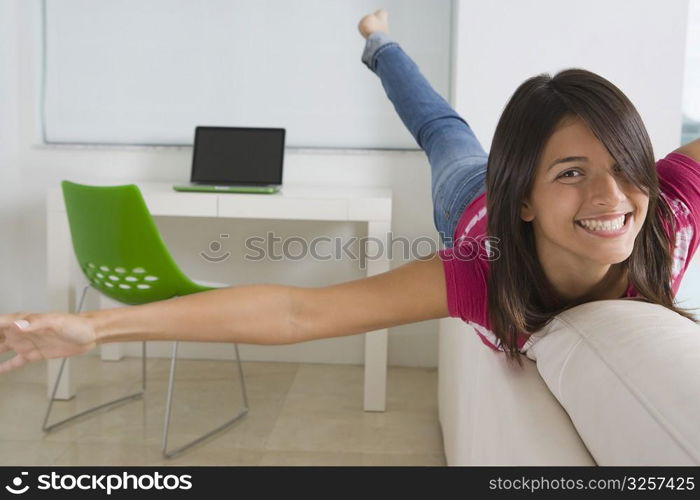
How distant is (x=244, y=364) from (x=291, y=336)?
6.38 ft

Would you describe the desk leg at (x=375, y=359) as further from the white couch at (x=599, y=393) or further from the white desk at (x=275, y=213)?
the white couch at (x=599, y=393)

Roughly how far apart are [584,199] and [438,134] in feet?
3.21

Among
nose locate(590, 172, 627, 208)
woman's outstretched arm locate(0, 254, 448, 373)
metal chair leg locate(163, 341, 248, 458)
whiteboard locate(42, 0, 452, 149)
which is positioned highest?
whiteboard locate(42, 0, 452, 149)

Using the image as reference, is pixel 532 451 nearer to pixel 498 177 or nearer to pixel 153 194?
pixel 498 177

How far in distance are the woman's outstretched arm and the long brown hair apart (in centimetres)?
11

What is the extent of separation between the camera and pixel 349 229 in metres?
2.93

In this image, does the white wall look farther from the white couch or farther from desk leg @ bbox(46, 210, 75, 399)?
the white couch

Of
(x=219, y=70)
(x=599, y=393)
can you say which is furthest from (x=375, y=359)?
(x=599, y=393)

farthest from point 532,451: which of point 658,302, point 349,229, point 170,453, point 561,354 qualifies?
point 349,229

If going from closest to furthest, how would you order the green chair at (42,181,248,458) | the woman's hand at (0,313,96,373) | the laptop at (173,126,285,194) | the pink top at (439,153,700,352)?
the woman's hand at (0,313,96,373), the pink top at (439,153,700,352), the green chair at (42,181,248,458), the laptop at (173,126,285,194)

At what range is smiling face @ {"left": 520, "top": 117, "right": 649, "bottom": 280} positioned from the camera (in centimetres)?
102

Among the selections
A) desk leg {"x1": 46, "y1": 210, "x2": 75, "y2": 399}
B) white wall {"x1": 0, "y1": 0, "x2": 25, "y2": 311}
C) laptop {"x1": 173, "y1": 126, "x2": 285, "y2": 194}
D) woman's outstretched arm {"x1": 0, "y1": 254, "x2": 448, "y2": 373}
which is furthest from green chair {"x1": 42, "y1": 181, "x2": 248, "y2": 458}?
woman's outstretched arm {"x1": 0, "y1": 254, "x2": 448, "y2": 373}

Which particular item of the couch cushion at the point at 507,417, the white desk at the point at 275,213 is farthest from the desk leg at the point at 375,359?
the couch cushion at the point at 507,417

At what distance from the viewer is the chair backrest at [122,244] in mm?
2031
